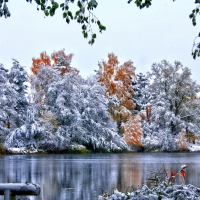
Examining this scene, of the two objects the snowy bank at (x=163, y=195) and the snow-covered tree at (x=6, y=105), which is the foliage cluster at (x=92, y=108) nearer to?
the snow-covered tree at (x=6, y=105)

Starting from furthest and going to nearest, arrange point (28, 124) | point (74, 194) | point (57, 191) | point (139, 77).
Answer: point (139, 77), point (28, 124), point (57, 191), point (74, 194)

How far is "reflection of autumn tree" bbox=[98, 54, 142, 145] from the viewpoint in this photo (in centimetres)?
4034

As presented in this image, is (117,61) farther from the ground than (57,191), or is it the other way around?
(117,61)

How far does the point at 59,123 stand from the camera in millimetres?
36906

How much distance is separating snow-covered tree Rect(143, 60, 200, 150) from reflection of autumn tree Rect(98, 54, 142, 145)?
7.99 feet

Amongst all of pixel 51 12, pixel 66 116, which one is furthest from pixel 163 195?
pixel 66 116

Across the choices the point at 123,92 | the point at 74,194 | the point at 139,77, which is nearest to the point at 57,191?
the point at 74,194

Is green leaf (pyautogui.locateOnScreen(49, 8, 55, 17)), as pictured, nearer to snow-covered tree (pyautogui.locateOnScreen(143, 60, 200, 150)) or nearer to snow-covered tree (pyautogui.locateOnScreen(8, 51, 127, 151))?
snow-covered tree (pyautogui.locateOnScreen(8, 51, 127, 151))

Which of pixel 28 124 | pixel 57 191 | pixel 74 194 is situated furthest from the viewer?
pixel 28 124

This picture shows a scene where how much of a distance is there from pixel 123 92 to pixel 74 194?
3436 cm

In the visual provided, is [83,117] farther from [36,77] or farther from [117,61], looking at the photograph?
[117,61]

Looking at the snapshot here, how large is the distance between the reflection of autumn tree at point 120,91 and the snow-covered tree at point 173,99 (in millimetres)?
2436

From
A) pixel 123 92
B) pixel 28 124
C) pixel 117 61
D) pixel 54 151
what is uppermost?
pixel 117 61

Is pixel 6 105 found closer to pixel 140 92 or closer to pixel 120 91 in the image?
pixel 120 91
